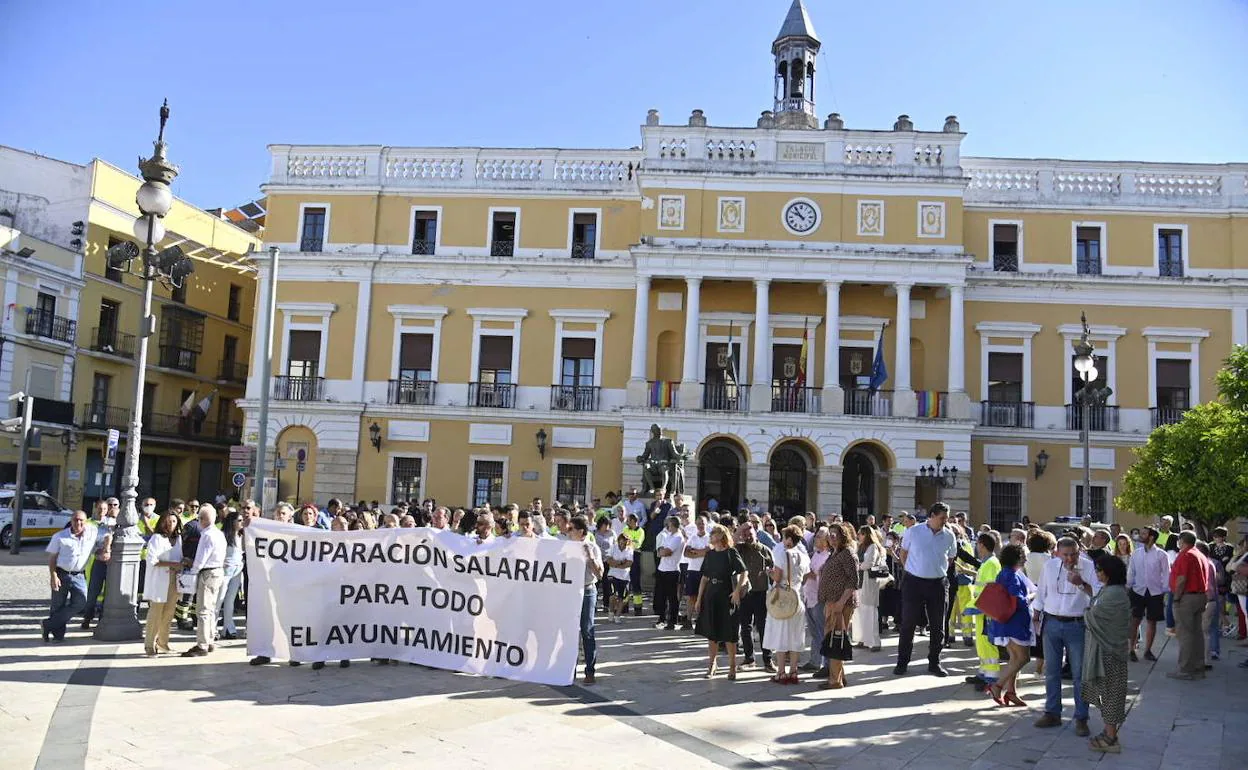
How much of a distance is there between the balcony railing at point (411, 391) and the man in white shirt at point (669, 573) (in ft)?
61.2

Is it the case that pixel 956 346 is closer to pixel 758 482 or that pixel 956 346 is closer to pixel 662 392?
pixel 758 482

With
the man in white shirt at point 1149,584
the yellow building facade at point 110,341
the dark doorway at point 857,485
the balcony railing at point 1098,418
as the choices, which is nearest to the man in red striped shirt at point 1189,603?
the man in white shirt at point 1149,584

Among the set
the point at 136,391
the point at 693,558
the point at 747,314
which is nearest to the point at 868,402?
the point at 747,314

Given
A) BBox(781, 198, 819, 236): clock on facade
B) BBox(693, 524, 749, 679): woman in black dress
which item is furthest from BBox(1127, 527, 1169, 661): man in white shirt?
BBox(781, 198, 819, 236): clock on facade

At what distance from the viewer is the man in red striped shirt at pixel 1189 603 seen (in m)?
10.9

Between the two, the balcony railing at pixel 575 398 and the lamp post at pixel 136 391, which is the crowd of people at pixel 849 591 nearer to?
the lamp post at pixel 136 391

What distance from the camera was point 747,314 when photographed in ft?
102

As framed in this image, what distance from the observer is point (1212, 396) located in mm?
29922

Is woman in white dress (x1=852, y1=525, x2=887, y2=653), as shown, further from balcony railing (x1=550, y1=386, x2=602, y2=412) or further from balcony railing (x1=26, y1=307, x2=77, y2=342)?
balcony railing (x1=26, y1=307, x2=77, y2=342)

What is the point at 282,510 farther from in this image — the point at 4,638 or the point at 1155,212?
the point at 1155,212

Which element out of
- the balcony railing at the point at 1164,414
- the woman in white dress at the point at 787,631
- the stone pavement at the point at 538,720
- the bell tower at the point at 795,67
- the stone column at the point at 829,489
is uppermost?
the bell tower at the point at 795,67

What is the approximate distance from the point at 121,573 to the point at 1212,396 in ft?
98.8

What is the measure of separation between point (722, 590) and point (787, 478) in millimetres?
21558

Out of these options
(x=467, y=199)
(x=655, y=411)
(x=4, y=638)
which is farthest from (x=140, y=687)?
(x=467, y=199)
